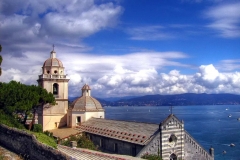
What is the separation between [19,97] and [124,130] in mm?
15764

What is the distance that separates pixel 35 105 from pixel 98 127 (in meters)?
10.0

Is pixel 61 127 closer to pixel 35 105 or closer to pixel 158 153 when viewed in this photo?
pixel 35 105

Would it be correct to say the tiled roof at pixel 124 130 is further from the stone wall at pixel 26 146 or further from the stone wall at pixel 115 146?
the stone wall at pixel 26 146

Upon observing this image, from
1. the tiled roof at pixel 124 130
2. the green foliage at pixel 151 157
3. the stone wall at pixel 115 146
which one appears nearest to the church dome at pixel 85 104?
the tiled roof at pixel 124 130

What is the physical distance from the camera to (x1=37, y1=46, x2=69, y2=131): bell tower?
4691 cm

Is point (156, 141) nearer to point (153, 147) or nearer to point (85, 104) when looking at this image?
point (153, 147)

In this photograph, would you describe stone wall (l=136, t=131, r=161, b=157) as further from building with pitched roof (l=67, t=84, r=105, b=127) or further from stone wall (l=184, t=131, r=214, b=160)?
Answer: building with pitched roof (l=67, t=84, r=105, b=127)

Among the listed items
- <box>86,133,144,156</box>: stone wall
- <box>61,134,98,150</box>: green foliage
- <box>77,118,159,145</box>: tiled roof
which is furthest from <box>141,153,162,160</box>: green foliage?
<box>61,134,98,150</box>: green foliage

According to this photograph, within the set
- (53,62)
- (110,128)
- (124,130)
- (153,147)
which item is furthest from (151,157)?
(53,62)

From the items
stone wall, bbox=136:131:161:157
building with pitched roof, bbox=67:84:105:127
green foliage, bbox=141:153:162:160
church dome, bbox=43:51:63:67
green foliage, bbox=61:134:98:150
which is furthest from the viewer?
church dome, bbox=43:51:63:67

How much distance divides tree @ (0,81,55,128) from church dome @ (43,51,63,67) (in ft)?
21.5

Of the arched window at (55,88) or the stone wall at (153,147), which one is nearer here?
the stone wall at (153,147)

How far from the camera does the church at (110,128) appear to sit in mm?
29469

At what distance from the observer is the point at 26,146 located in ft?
→ 56.1
